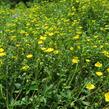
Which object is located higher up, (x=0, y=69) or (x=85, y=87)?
(x=0, y=69)

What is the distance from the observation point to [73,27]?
16.3 ft

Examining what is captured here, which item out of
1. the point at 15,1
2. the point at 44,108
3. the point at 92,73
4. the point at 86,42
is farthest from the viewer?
the point at 15,1

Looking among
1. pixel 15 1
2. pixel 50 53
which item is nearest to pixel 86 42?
pixel 50 53

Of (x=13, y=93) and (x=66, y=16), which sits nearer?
(x=13, y=93)

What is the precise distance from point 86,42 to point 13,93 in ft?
4.30

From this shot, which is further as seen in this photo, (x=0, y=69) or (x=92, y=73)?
(x=92, y=73)

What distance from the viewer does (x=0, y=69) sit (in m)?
3.28

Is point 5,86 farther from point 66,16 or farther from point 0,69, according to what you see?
point 66,16

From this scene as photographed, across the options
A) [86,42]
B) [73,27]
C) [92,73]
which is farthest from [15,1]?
[92,73]

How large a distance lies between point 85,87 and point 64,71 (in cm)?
25

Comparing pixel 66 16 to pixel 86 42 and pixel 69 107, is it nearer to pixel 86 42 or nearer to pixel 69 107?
pixel 86 42

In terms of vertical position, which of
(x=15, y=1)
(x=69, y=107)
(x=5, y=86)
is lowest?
(x=15, y=1)

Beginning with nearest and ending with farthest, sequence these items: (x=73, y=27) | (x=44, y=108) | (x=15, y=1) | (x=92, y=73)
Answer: (x=44, y=108), (x=92, y=73), (x=73, y=27), (x=15, y=1)

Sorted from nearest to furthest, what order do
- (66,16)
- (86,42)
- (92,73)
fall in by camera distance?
(92,73) → (86,42) → (66,16)
